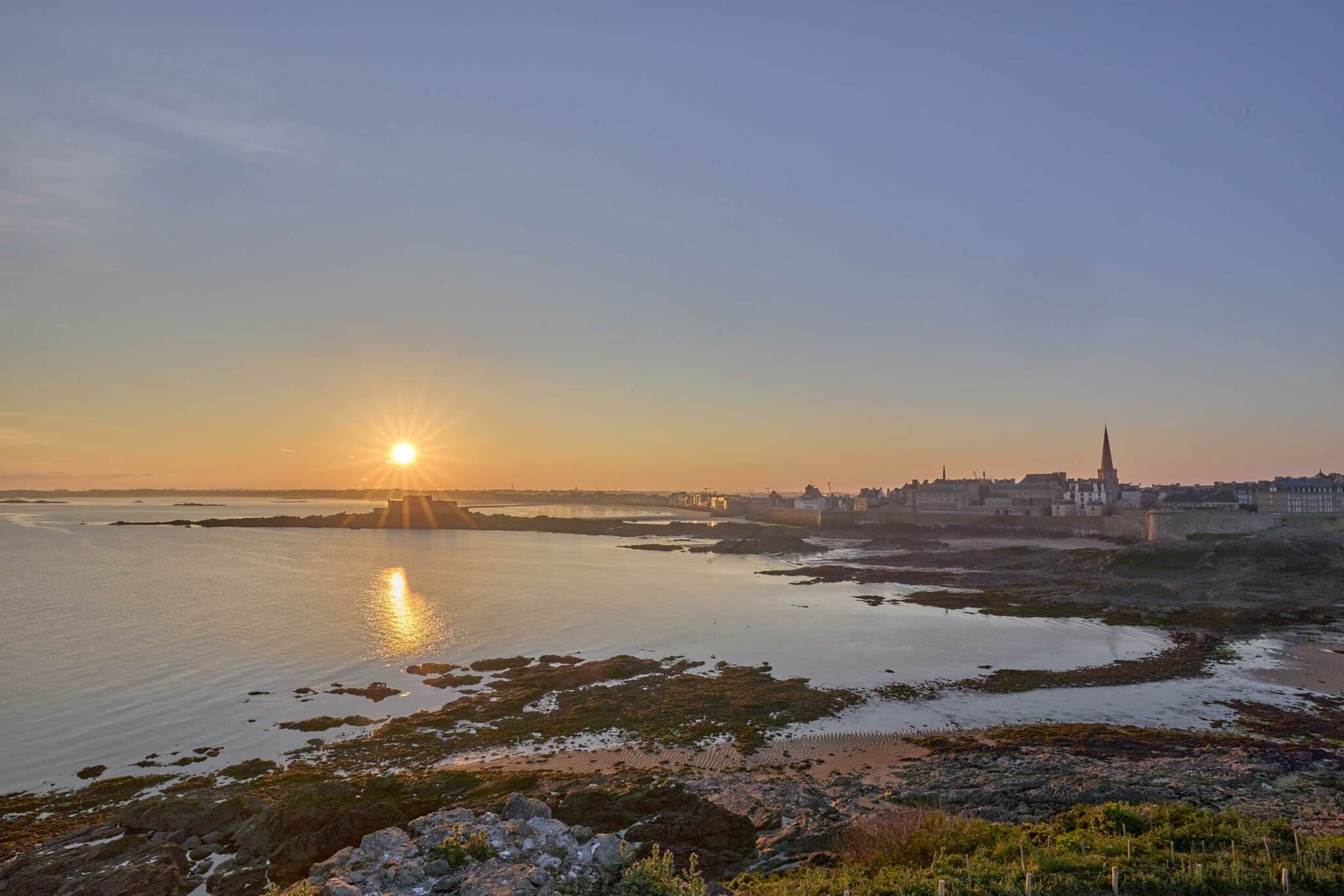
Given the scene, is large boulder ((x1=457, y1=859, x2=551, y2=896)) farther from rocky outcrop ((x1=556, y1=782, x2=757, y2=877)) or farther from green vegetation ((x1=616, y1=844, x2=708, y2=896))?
rocky outcrop ((x1=556, y1=782, x2=757, y2=877))

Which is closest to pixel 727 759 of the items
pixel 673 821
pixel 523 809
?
pixel 673 821

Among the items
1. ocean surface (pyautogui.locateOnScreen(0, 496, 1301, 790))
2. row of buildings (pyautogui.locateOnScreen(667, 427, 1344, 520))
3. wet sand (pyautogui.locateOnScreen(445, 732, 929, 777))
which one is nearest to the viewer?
wet sand (pyautogui.locateOnScreen(445, 732, 929, 777))

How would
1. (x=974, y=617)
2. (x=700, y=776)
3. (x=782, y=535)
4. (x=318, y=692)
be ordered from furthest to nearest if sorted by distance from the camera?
(x=782, y=535)
(x=974, y=617)
(x=318, y=692)
(x=700, y=776)

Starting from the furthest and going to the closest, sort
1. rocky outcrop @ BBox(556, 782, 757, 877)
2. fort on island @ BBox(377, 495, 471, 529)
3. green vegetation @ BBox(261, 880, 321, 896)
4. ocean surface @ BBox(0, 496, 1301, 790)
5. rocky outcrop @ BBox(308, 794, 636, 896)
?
fort on island @ BBox(377, 495, 471, 529) → ocean surface @ BBox(0, 496, 1301, 790) → rocky outcrop @ BBox(556, 782, 757, 877) → rocky outcrop @ BBox(308, 794, 636, 896) → green vegetation @ BBox(261, 880, 321, 896)

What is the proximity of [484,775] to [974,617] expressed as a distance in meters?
32.3

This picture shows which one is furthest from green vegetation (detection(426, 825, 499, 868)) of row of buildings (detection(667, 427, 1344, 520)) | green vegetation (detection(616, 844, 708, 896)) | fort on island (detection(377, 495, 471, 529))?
fort on island (detection(377, 495, 471, 529))

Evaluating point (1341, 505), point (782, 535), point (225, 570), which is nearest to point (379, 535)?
point (225, 570)

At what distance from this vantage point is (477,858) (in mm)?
11742

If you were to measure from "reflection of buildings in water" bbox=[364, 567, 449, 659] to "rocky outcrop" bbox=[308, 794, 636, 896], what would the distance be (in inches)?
814

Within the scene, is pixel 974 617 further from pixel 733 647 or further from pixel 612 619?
pixel 612 619

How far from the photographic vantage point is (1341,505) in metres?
90.2

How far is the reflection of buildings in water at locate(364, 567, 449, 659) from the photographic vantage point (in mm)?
33656

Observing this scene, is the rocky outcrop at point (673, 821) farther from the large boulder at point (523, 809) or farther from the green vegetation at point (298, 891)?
the green vegetation at point (298, 891)

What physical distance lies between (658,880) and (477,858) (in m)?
3.10
